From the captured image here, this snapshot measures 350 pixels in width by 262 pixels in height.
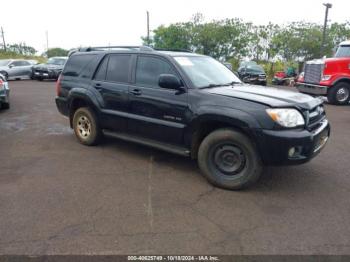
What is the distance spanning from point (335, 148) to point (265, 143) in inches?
117

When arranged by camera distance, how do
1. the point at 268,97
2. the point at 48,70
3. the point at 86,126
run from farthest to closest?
the point at 48,70
the point at 86,126
the point at 268,97

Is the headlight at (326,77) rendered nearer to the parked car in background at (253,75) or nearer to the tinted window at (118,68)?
the parked car in background at (253,75)

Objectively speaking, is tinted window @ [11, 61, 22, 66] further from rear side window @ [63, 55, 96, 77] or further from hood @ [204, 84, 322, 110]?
hood @ [204, 84, 322, 110]

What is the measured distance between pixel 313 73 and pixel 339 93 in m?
1.29

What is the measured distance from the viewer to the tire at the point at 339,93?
12602 millimetres

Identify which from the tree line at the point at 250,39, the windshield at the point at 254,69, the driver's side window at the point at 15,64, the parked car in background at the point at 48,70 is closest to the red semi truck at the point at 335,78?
the windshield at the point at 254,69

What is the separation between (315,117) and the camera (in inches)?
168

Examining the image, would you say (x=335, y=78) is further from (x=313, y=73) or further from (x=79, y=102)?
(x=79, y=102)

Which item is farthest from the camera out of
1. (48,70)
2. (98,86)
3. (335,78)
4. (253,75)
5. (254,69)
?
(254,69)

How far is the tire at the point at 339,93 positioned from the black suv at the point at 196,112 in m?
8.76

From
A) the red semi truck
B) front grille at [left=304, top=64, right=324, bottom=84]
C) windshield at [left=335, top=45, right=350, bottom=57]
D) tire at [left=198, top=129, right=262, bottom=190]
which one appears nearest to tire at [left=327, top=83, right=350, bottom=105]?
the red semi truck

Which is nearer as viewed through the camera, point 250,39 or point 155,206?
point 155,206

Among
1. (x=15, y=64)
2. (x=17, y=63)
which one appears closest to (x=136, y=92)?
(x=15, y=64)

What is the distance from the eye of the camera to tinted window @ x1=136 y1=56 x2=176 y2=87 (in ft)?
15.8
